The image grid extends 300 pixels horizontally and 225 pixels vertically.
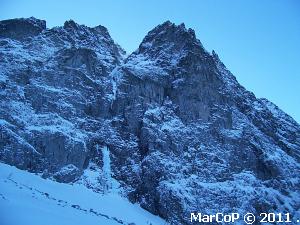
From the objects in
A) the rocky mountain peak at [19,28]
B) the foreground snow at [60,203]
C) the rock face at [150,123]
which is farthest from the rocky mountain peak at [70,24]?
the foreground snow at [60,203]

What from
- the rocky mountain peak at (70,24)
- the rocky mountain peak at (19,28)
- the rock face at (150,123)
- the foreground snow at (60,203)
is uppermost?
the rocky mountain peak at (70,24)

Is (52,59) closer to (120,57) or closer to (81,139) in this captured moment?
(81,139)

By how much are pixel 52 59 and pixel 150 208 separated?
2874 cm

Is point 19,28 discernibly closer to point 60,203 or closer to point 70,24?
point 70,24

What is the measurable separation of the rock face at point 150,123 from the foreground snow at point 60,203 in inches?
106

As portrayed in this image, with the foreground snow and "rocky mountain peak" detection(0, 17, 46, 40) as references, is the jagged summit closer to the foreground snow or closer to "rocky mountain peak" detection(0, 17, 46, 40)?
"rocky mountain peak" detection(0, 17, 46, 40)

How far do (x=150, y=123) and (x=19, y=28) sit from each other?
29760 mm

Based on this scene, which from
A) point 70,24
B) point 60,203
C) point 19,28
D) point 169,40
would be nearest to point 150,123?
point 169,40

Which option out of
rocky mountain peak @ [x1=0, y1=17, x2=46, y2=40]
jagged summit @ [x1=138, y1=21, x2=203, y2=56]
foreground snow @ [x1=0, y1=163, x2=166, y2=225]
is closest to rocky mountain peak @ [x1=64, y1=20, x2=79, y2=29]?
rocky mountain peak @ [x1=0, y1=17, x2=46, y2=40]

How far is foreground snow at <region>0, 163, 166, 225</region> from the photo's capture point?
28422 millimetres

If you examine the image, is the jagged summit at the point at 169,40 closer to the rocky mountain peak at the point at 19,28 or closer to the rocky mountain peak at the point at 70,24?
the rocky mountain peak at the point at 70,24

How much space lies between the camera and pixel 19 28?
250 ft

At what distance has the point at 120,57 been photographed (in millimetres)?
89250

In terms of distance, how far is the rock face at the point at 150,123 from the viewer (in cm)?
5597
